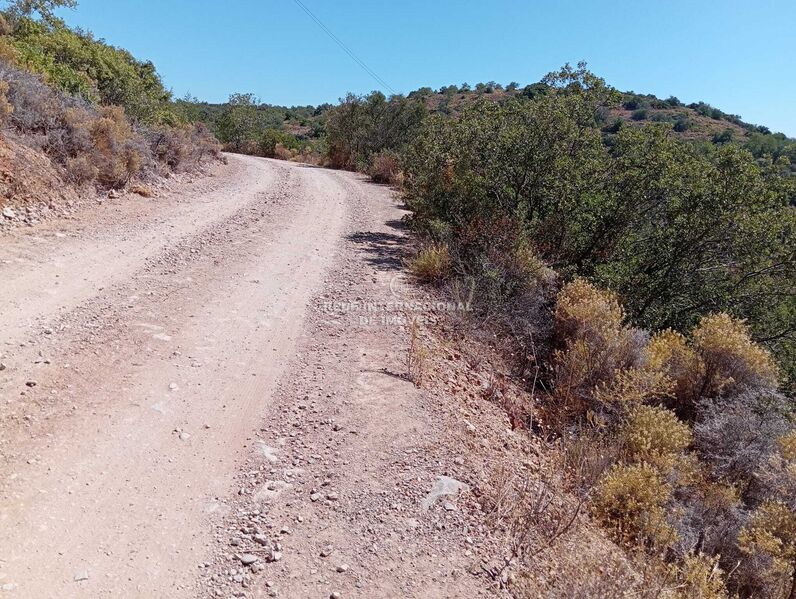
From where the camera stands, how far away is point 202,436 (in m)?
3.88

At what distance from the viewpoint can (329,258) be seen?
8.66 m

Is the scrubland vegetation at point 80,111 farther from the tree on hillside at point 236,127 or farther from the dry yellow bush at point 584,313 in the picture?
the tree on hillside at point 236,127

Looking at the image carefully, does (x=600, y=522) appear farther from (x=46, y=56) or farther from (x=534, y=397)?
(x=46, y=56)

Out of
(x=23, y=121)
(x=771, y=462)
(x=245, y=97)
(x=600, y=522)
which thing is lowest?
(x=600, y=522)

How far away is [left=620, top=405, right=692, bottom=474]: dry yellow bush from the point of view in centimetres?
496

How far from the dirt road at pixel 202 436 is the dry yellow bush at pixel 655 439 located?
2.25 meters

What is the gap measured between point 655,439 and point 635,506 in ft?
3.74

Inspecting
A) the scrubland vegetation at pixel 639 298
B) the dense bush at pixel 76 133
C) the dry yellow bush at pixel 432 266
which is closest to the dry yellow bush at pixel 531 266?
the scrubland vegetation at pixel 639 298

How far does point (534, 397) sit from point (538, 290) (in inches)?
83.8

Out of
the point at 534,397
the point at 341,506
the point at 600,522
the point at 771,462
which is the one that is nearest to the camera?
the point at 341,506

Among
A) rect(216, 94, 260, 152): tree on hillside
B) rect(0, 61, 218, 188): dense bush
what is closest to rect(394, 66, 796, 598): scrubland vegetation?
rect(0, 61, 218, 188): dense bush

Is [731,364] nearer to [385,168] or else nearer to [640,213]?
[640,213]

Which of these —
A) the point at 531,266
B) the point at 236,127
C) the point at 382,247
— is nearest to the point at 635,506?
the point at 531,266

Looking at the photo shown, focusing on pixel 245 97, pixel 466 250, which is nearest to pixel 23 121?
pixel 466 250
